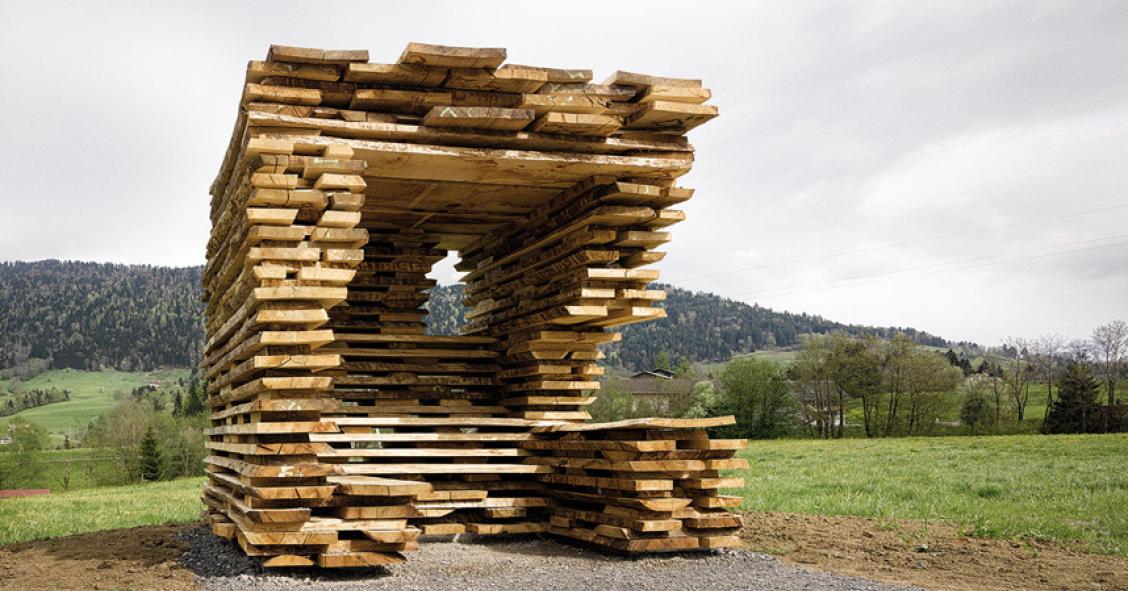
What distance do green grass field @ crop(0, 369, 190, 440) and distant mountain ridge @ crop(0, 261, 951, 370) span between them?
1.57 m

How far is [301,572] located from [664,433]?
3370 millimetres

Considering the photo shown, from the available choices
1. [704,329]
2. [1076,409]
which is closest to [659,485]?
[1076,409]

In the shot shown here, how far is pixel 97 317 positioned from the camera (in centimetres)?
15362

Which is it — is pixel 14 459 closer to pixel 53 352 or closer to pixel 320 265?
pixel 320 265

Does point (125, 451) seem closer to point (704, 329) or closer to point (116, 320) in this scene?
point (116, 320)

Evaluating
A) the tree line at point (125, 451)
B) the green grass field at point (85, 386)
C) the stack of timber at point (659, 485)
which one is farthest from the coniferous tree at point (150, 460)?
the green grass field at point (85, 386)

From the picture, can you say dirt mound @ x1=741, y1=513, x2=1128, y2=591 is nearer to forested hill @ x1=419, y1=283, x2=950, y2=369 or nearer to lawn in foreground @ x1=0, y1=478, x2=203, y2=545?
lawn in foreground @ x1=0, y1=478, x2=203, y2=545

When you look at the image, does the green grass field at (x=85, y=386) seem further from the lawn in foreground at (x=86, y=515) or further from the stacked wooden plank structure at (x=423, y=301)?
the stacked wooden plank structure at (x=423, y=301)

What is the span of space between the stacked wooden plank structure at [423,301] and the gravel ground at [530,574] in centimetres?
20

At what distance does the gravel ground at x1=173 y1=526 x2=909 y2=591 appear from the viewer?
25.6 feet

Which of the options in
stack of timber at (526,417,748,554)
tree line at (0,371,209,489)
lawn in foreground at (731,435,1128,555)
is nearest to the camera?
stack of timber at (526,417,748,554)

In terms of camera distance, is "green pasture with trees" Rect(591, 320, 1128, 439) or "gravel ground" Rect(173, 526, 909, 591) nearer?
"gravel ground" Rect(173, 526, 909, 591)

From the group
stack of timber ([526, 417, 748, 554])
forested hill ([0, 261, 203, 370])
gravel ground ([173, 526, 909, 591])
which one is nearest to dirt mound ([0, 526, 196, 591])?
gravel ground ([173, 526, 909, 591])

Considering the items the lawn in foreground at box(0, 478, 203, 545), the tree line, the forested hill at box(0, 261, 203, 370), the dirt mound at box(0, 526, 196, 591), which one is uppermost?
the forested hill at box(0, 261, 203, 370)
